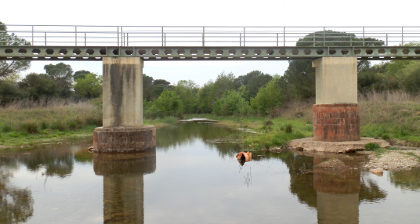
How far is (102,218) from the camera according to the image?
9484 millimetres

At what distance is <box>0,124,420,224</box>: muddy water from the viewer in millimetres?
9711

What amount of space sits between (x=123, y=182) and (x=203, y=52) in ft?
36.5

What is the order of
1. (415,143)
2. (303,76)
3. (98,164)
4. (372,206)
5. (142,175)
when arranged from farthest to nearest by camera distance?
(303,76) → (415,143) → (98,164) → (142,175) → (372,206)

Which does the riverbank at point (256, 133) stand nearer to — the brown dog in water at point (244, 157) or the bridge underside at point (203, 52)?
the brown dog in water at point (244, 157)

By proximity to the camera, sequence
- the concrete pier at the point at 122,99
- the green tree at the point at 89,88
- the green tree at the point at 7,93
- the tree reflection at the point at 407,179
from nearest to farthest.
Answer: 1. the tree reflection at the point at 407,179
2. the concrete pier at the point at 122,99
3. the green tree at the point at 7,93
4. the green tree at the point at 89,88

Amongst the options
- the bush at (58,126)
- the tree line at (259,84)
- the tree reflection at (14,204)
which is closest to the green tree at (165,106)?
the tree line at (259,84)

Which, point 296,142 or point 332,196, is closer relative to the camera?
point 332,196

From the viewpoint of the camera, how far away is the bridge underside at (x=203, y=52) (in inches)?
861

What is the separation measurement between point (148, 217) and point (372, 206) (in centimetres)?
591

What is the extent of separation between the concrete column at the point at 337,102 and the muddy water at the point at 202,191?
3.12m

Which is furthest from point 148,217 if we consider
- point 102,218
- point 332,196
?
point 332,196

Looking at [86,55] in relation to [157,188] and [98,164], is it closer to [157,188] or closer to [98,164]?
[98,164]

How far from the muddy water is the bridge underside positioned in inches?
244

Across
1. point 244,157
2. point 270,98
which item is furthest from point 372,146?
point 270,98
